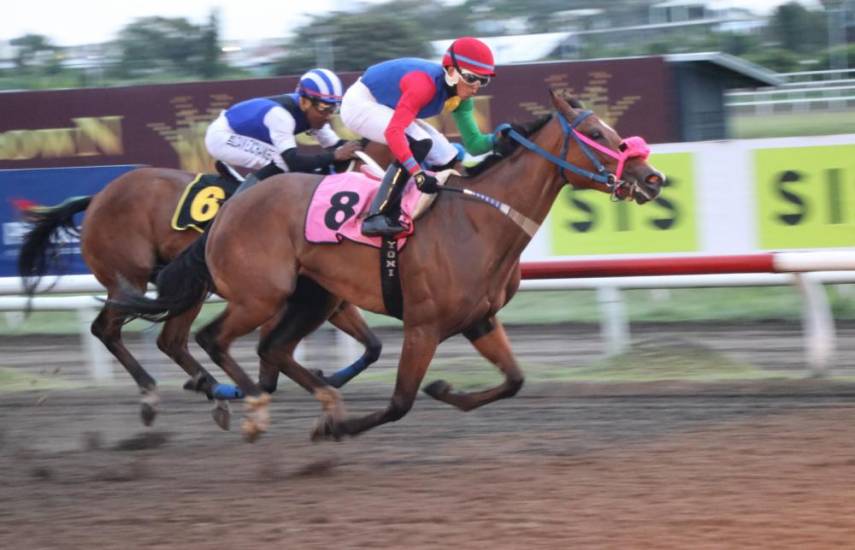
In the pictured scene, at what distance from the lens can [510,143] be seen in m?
5.97

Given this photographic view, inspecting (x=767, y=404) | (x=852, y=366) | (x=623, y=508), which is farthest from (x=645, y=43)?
(x=623, y=508)

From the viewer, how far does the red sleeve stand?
18.9 feet

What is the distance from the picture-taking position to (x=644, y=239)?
8.99 meters

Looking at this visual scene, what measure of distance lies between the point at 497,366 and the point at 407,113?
1.27 metres

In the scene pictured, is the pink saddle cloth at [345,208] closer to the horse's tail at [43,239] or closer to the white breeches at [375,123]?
the white breeches at [375,123]

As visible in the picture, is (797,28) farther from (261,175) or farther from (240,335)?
(240,335)

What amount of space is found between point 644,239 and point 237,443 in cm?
380

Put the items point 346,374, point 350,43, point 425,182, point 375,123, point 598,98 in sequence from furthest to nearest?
point 350,43 < point 598,98 < point 346,374 < point 375,123 < point 425,182

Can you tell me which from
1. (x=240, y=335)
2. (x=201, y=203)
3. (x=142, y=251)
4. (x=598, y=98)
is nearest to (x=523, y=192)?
(x=240, y=335)

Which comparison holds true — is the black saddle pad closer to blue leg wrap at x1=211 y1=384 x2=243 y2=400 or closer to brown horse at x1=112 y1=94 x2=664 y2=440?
brown horse at x1=112 y1=94 x2=664 y2=440

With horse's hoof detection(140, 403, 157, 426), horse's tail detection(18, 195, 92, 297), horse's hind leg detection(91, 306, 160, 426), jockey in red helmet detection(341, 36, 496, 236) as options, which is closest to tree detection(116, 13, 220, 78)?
horse's tail detection(18, 195, 92, 297)

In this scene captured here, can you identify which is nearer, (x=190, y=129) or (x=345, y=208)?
(x=345, y=208)

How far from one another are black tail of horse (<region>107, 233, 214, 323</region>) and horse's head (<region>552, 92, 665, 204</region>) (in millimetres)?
1947

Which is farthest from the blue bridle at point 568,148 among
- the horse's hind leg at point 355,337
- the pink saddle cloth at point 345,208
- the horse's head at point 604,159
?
the horse's hind leg at point 355,337
